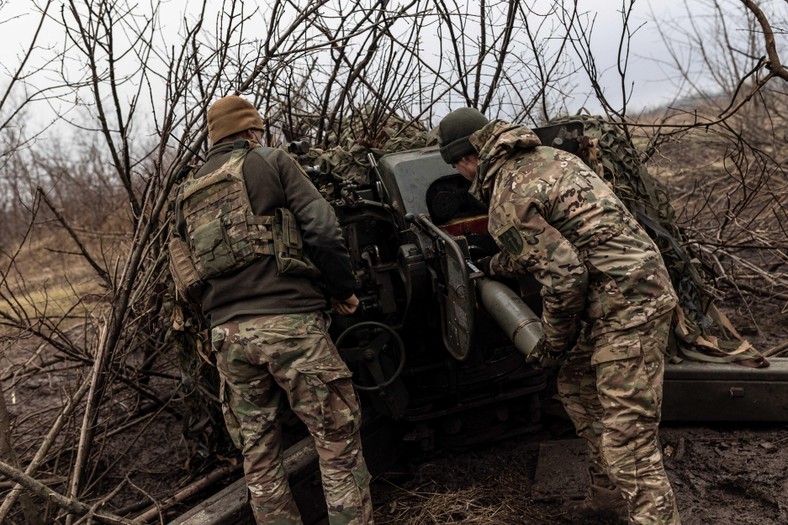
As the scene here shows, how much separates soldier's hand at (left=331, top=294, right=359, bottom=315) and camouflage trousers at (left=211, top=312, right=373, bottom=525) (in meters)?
0.11

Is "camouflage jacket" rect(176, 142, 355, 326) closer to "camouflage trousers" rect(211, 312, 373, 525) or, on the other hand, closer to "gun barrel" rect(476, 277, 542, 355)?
"camouflage trousers" rect(211, 312, 373, 525)

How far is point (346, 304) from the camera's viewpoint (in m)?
3.36

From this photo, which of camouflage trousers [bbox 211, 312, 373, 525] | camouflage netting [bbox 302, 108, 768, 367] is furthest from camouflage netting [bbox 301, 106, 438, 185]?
camouflage trousers [bbox 211, 312, 373, 525]

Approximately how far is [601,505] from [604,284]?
4.12ft

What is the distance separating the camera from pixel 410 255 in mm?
3420

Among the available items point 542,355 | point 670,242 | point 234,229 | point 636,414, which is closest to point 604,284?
point 542,355

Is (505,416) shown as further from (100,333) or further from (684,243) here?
(100,333)

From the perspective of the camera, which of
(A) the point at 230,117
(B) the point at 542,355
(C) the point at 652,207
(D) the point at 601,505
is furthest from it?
(C) the point at 652,207

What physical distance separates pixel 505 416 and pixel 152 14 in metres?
3.55

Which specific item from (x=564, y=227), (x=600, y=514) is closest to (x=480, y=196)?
(x=564, y=227)

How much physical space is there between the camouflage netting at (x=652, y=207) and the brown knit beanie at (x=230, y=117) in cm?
83

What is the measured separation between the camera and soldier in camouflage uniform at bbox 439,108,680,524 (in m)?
2.82

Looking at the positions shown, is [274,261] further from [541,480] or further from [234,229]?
[541,480]

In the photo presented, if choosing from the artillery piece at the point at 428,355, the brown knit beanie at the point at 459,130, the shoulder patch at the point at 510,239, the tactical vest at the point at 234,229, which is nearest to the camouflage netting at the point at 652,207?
the artillery piece at the point at 428,355
